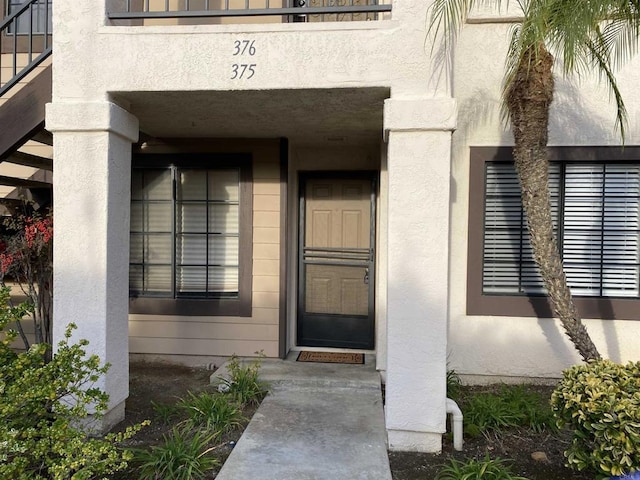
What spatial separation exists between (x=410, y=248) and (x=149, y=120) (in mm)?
2930

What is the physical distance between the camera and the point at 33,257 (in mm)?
4453

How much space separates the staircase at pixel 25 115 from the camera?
376 centimetres

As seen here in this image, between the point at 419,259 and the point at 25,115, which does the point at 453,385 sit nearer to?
the point at 419,259

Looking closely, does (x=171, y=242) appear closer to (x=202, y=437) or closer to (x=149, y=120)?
(x=149, y=120)

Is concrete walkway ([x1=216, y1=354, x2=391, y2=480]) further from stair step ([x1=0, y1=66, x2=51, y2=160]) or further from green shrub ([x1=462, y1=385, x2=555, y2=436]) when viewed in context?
stair step ([x1=0, y1=66, x2=51, y2=160])

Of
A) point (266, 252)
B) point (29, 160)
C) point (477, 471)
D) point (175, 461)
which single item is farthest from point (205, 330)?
point (477, 471)

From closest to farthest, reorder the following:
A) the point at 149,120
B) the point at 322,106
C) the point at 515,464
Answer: the point at 515,464 < the point at 322,106 < the point at 149,120

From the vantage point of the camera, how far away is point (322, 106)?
3953mm

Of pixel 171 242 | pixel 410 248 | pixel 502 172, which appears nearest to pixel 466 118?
pixel 502 172

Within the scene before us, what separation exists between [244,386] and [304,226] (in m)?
Result: 2.21

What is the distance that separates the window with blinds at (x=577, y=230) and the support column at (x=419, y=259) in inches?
71.3

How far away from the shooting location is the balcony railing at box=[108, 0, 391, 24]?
3.45 metres

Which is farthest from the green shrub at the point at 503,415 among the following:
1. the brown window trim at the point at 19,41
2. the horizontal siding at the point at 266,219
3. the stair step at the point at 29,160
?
the brown window trim at the point at 19,41

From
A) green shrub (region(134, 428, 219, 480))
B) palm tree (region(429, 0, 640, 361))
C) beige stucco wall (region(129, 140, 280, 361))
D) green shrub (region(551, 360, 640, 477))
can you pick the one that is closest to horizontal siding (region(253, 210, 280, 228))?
beige stucco wall (region(129, 140, 280, 361))
